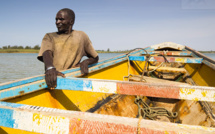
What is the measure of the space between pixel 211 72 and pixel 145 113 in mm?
1588

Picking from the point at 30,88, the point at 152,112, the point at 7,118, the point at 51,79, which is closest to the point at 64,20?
the point at 51,79

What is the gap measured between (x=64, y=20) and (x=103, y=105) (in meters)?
1.68

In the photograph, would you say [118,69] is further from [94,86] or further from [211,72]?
[94,86]

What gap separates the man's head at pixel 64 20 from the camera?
233cm

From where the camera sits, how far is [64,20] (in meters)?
2.34

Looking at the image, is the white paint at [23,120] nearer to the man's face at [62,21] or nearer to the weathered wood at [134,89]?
the weathered wood at [134,89]

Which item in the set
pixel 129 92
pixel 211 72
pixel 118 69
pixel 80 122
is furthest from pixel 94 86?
pixel 211 72

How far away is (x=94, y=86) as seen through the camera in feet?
5.11

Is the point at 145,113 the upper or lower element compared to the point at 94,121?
lower

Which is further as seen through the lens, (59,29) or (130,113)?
(130,113)

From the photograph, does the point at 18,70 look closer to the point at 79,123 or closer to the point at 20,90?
the point at 20,90

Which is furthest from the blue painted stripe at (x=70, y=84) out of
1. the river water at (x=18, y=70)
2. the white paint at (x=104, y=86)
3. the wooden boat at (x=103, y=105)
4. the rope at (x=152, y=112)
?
the river water at (x=18, y=70)

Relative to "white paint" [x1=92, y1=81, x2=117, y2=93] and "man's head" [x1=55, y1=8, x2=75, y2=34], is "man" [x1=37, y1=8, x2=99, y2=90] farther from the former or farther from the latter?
"white paint" [x1=92, y1=81, x2=117, y2=93]

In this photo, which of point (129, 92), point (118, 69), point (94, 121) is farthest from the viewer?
point (118, 69)
